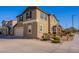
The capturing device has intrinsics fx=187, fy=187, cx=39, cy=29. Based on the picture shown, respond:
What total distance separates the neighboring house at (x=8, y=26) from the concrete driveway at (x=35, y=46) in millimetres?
244

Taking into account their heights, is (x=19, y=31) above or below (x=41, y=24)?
below

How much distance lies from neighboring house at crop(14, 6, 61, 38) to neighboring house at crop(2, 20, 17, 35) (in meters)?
0.13

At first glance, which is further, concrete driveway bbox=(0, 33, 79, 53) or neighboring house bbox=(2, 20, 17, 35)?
neighboring house bbox=(2, 20, 17, 35)

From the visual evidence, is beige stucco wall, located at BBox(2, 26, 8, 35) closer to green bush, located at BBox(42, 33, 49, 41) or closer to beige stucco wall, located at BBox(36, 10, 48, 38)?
beige stucco wall, located at BBox(36, 10, 48, 38)

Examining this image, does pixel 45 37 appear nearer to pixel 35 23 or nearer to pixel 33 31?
pixel 33 31

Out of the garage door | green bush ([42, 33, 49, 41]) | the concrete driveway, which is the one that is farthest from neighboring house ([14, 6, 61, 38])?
the concrete driveway

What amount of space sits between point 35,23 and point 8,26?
91cm

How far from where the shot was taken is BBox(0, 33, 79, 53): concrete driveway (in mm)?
5734

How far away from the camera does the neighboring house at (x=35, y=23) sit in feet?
20.1

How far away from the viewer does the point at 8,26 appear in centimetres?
623

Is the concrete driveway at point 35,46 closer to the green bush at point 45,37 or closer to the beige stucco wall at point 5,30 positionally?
the green bush at point 45,37

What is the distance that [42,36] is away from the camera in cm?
616

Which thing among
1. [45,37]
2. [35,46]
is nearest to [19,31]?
[35,46]
